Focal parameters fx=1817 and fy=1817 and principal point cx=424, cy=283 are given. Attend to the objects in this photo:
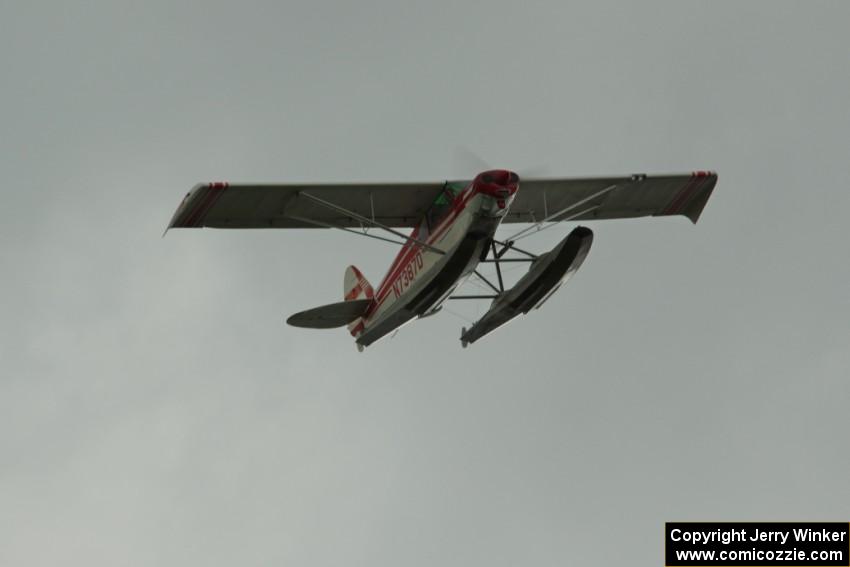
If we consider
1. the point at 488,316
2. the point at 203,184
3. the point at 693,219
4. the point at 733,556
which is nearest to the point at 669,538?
the point at 733,556

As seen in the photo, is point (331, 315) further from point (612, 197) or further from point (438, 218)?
point (612, 197)

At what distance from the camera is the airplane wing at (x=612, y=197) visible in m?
35.7

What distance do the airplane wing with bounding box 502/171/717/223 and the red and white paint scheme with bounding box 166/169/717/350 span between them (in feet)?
0.07

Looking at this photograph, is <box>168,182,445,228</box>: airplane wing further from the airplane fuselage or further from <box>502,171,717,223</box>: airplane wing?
<box>502,171,717,223</box>: airplane wing

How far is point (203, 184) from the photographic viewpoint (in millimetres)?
33312

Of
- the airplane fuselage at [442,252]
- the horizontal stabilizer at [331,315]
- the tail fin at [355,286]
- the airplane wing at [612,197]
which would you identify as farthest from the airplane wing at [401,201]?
the tail fin at [355,286]

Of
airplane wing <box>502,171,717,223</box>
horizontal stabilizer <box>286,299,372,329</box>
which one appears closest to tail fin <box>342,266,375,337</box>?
horizontal stabilizer <box>286,299,372,329</box>

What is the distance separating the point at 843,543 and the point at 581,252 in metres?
7.01

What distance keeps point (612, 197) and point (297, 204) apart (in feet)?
21.7

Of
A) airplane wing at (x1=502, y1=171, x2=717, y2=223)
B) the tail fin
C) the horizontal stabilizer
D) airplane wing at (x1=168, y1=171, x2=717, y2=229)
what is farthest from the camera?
the tail fin

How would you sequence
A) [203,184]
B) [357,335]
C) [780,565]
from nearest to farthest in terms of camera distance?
[780,565]
[203,184]
[357,335]

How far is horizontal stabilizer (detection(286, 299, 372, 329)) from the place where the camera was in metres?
34.5

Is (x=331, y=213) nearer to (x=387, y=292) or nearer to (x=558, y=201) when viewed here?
(x=387, y=292)

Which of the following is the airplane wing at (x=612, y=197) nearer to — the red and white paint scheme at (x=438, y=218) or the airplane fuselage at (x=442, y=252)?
the red and white paint scheme at (x=438, y=218)
